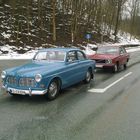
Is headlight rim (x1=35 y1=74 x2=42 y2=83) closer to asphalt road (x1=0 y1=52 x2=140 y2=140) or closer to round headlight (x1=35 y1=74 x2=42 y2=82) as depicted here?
round headlight (x1=35 y1=74 x2=42 y2=82)

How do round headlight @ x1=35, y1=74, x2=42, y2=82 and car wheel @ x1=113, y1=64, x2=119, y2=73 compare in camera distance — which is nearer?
round headlight @ x1=35, y1=74, x2=42, y2=82

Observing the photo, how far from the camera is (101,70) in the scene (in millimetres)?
17016

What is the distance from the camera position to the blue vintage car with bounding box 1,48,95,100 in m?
8.66

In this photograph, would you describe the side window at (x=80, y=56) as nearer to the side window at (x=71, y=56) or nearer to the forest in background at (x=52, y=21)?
the side window at (x=71, y=56)

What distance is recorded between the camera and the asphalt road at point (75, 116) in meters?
5.89

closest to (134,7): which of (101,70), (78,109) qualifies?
(101,70)

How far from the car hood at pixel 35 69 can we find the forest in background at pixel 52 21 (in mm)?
23825

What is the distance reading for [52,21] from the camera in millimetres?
43344

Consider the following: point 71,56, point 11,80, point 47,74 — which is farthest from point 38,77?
point 71,56

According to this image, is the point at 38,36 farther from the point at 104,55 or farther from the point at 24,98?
the point at 24,98

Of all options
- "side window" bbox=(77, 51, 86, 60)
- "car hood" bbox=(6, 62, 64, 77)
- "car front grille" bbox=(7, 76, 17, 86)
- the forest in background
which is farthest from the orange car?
the forest in background

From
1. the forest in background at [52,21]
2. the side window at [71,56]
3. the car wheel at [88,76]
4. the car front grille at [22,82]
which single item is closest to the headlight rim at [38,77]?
the car front grille at [22,82]

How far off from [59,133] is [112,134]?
1.04 meters

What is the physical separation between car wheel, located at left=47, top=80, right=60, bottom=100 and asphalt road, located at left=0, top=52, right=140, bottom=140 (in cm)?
19
